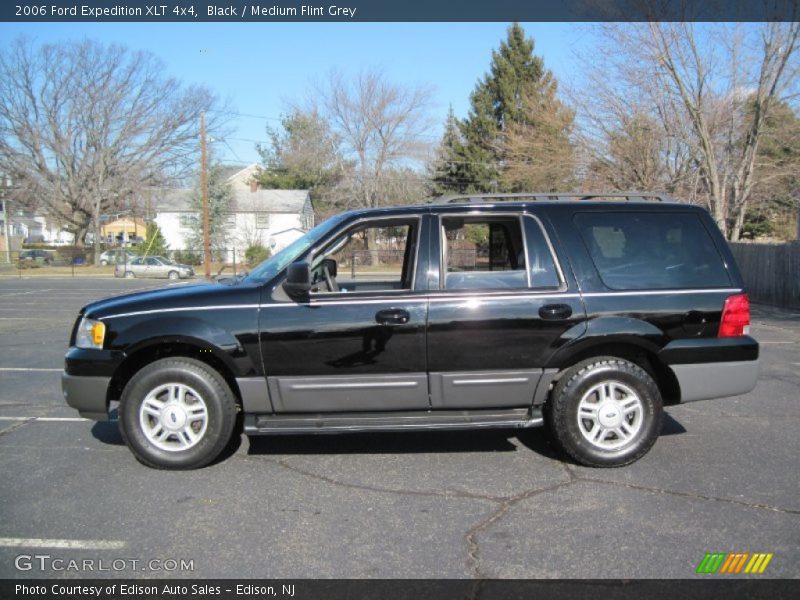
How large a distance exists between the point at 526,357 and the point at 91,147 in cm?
4936

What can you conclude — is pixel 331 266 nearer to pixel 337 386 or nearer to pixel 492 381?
pixel 337 386

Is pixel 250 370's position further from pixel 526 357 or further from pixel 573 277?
pixel 573 277

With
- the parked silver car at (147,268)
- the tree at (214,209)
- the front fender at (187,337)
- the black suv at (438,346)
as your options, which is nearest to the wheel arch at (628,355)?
the black suv at (438,346)

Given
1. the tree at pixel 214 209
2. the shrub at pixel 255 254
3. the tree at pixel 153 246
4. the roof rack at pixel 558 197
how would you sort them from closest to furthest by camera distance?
the roof rack at pixel 558 197, the shrub at pixel 255 254, the tree at pixel 153 246, the tree at pixel 214 209

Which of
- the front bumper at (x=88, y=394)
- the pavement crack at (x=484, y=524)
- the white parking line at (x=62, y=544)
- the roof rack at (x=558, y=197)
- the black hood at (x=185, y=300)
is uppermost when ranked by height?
the roof rack at (x=558, y=197)

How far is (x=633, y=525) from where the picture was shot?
11.7 feet

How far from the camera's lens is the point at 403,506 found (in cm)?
386

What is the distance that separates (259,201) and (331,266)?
2079 inches

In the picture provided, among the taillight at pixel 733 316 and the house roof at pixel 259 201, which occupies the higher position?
the house roof at pixel 259 201

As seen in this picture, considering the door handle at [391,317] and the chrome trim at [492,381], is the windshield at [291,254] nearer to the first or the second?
the door handle at [391,317]

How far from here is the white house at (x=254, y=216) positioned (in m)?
52.0

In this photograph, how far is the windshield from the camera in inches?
180

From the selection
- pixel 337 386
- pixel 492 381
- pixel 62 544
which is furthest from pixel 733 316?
pixel 62 544

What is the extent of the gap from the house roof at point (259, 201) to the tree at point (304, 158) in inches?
90.5
